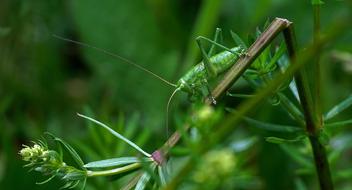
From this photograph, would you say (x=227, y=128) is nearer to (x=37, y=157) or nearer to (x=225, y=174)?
(x=225, y=174)

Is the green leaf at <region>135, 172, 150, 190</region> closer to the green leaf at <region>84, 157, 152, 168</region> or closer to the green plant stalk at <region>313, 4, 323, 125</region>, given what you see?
the green leaf at <region>84, 157, 152, 168</region>

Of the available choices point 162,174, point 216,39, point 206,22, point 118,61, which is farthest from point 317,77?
point 118,61

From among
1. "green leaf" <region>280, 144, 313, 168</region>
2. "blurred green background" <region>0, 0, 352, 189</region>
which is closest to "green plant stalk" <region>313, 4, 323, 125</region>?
"green leaf" <region>280, 144, 313, 168</region>

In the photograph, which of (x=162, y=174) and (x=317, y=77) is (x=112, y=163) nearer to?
(x=162, y=174)

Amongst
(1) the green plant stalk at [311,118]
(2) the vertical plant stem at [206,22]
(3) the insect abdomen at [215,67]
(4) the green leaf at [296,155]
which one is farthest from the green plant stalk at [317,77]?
(2) the vertical plant stem at [206,22]

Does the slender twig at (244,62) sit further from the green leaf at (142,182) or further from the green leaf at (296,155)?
the green leaf at (296,155)

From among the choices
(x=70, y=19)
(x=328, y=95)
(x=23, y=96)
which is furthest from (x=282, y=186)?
(x=70, y=19)
